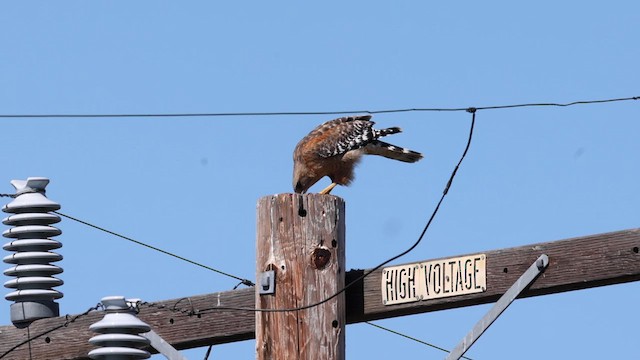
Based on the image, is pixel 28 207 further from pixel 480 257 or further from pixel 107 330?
pixel 480 257

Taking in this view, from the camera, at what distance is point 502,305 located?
625 cm

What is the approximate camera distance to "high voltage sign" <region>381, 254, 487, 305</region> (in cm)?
646

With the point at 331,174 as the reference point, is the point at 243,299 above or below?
below

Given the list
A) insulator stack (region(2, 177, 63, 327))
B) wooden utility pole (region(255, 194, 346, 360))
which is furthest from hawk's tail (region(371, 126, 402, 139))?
wooden utility pole (region(255, 194, 346, 360))

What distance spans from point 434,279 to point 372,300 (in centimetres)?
34

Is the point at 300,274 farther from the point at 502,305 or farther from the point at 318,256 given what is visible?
the point at 502,305

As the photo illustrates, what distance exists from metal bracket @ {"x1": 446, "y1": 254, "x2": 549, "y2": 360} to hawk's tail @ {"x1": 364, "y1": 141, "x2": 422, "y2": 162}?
15.5 ft

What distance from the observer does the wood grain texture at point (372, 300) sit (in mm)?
6047

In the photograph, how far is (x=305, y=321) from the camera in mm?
6648

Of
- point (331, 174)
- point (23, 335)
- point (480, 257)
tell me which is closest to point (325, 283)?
point (480, 257)

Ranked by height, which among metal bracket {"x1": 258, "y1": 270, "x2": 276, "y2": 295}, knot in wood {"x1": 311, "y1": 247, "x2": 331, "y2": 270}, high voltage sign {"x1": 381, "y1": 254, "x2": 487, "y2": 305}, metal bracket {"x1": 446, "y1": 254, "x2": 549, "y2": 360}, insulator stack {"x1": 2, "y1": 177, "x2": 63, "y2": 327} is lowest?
metal bracket {"x1": 446, "y1": 254, "x2": 549, "y2": 360}

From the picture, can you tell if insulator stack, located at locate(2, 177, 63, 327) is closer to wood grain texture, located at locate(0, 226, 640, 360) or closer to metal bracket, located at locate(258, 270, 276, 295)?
wood grain texture, located at locate(0, 226, 640, 360)

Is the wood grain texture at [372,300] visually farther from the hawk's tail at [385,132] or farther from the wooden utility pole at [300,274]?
the hawk's tail at [385,132]

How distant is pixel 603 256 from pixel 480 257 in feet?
1.97
